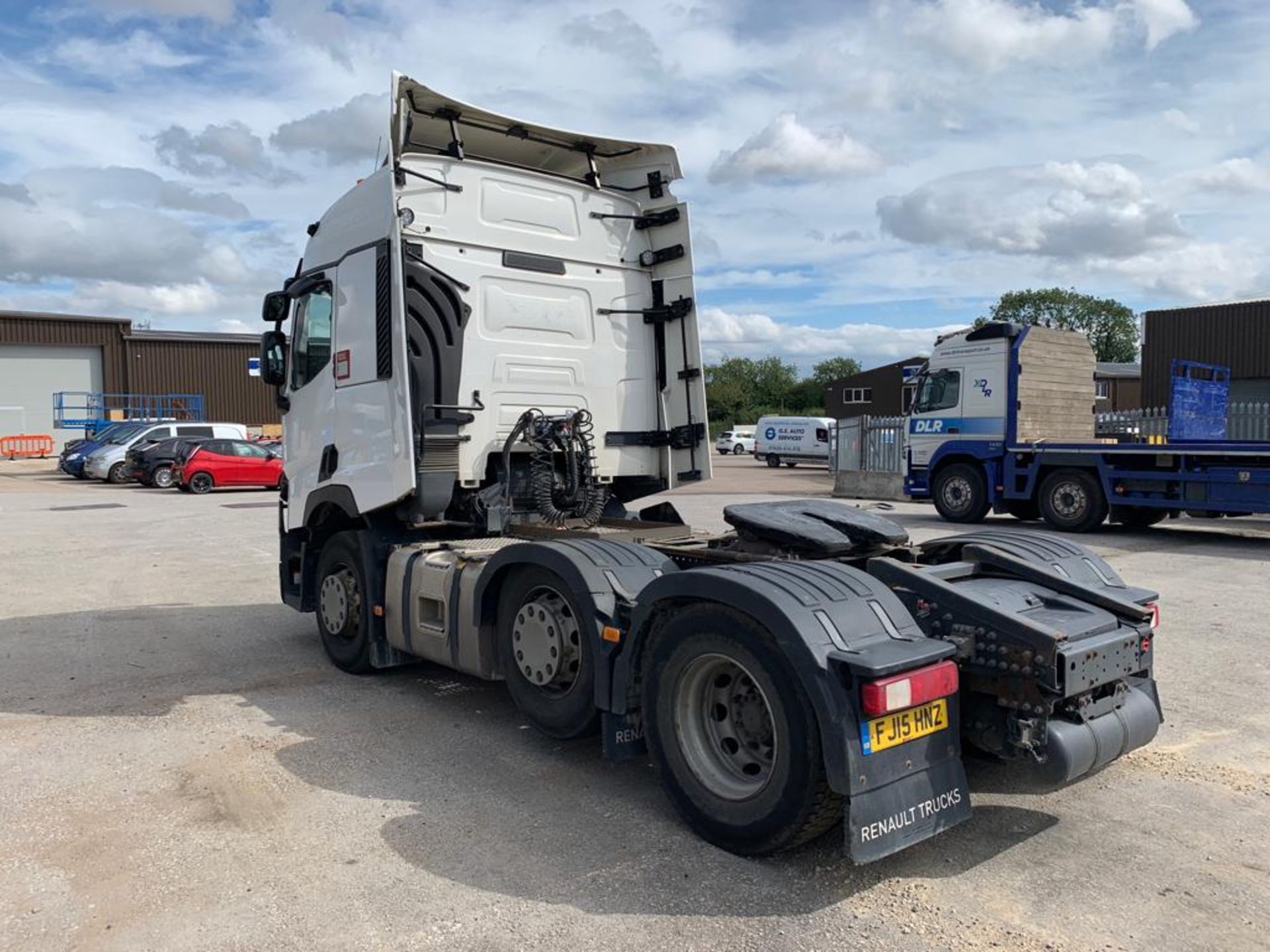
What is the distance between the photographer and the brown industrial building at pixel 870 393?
190ft

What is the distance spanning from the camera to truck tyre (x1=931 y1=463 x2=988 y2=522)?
17.2 m

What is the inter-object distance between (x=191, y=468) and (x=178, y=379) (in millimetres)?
32892

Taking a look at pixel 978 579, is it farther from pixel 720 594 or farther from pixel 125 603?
pixel 125 603

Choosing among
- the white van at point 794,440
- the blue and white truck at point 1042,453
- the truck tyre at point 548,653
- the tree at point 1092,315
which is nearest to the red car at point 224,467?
the blue and white truck at point 1042,453

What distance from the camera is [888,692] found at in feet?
11.4

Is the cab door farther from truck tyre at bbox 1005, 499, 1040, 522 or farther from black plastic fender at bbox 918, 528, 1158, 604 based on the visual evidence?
black plastic fender at bbox 918, 528, 1158, 604

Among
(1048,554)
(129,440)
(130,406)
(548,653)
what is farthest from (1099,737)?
(130,406)

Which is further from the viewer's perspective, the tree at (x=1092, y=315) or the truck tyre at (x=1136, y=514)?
the tree at (x=1092, y=315)

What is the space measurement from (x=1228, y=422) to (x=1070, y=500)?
10628 mm

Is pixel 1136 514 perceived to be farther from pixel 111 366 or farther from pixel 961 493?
pixel 111 366

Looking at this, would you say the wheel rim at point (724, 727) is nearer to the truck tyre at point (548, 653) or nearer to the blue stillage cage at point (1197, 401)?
the truck tyre at point (548, 653)

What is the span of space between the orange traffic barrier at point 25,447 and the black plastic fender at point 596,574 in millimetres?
46608

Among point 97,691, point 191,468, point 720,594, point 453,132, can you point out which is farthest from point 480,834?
point 191,468

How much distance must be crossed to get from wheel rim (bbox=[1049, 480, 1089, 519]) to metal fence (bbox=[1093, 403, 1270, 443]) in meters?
7.08
